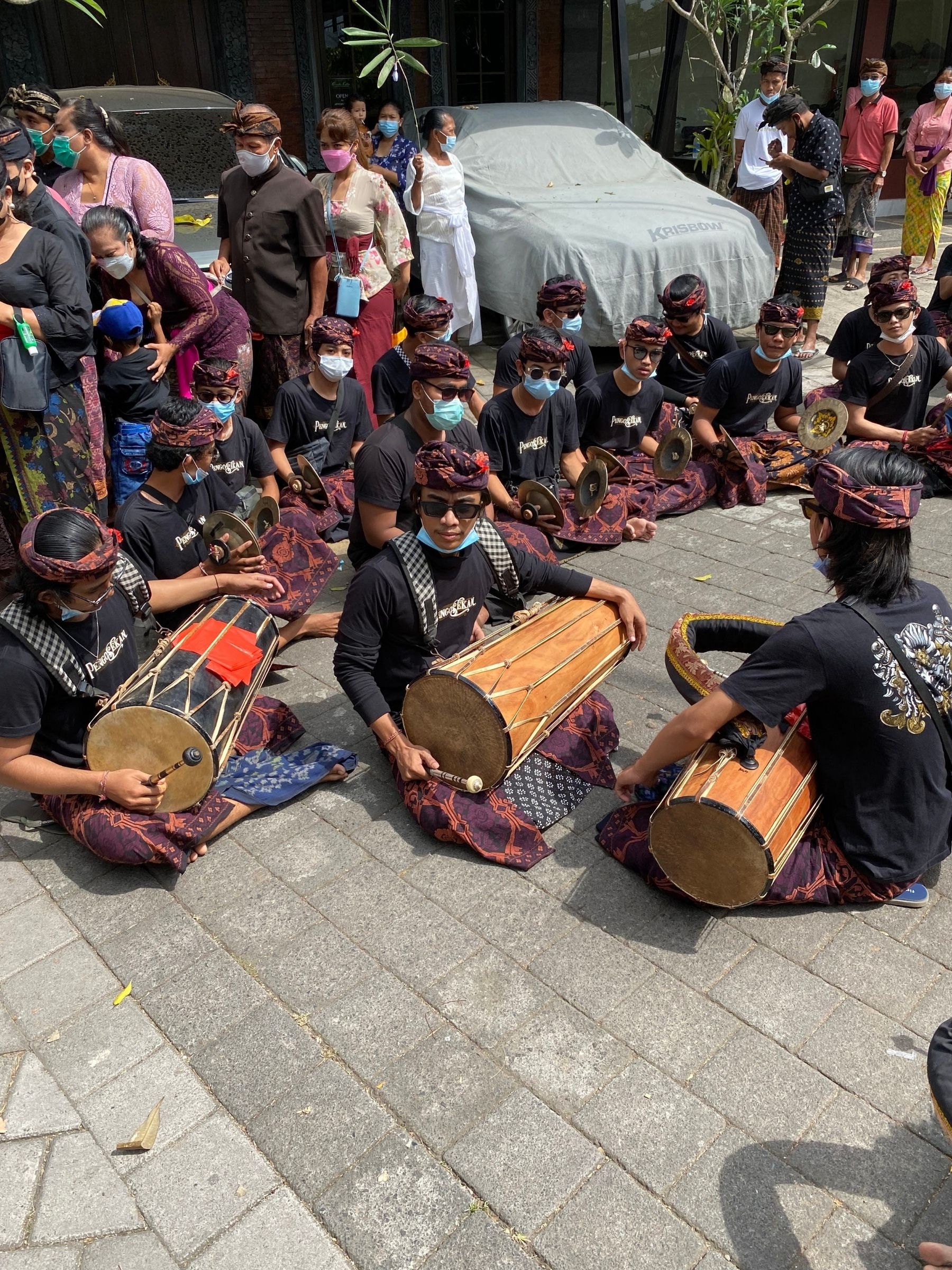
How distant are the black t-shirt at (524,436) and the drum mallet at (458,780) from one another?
2.76 m

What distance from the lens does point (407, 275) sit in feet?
28.0

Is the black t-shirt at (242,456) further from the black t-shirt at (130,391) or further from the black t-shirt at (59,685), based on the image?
the black t-shirt at (59,685)

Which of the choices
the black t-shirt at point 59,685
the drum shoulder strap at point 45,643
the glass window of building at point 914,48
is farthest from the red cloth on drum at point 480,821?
the glass window of building at point 914,48

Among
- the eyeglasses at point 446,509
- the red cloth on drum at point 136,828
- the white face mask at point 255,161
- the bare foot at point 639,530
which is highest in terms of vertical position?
the white face mask at point 255,161

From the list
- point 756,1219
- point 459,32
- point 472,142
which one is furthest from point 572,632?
point 459,32

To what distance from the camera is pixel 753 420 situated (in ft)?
23.5

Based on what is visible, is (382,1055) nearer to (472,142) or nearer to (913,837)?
(913,837)

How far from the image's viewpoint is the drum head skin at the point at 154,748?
371 centimetres

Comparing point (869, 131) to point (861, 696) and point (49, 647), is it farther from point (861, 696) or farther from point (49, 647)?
point (49, 647)

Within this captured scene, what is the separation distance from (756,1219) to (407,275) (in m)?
7.43

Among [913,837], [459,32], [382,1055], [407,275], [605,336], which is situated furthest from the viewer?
[459,32]

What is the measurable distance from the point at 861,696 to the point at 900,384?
441 cm

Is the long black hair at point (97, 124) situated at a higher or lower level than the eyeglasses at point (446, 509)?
higher

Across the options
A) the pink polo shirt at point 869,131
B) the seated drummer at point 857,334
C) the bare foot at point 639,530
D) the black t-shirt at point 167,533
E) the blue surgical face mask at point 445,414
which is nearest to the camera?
the black t-shirt at point 167,533
